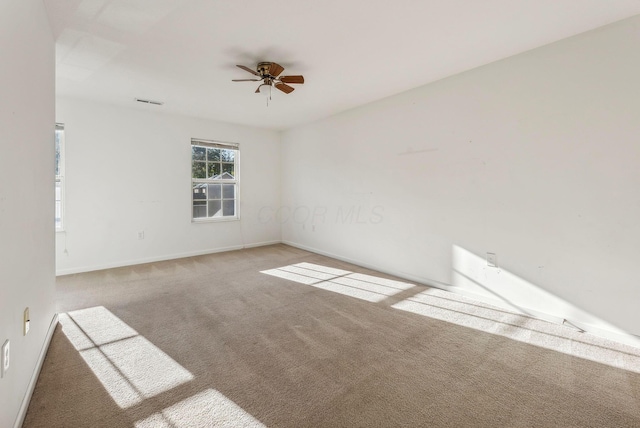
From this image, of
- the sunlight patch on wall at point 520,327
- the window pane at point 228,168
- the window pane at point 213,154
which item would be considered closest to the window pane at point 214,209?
the window pane at point 228,168

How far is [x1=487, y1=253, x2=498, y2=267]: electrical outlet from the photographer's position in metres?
3.01

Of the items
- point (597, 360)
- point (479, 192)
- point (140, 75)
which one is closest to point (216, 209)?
point (140, 75)

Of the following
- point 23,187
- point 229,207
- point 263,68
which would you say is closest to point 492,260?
point 263,68

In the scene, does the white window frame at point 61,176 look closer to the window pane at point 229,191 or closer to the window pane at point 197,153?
the window pane at point 197,153

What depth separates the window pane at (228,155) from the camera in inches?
218

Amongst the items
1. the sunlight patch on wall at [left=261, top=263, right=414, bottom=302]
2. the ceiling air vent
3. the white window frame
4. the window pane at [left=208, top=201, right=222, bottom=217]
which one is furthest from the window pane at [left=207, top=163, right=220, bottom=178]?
the sunlight patch on wall at [left=261, top=263, right=414, bottom=302]

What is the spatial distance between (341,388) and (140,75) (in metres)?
3.67

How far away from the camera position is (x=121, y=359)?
2.07 meters

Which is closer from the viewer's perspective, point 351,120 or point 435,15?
point 435,15

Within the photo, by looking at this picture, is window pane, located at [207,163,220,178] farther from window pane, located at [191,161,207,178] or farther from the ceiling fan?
the ceiling fan

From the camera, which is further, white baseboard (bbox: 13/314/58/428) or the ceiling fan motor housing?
the ceiling fan motor housing

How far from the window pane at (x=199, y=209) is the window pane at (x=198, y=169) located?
1.62 ft

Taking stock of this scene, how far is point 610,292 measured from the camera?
2.35 metres

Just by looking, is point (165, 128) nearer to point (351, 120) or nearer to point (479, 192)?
point (351, 120)
